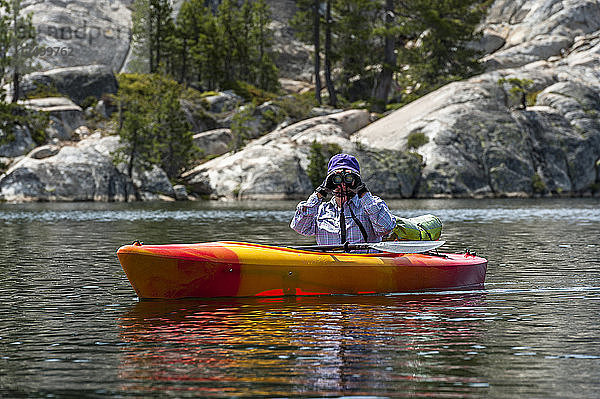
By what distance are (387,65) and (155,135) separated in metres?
23.2

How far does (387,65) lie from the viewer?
78.6 m

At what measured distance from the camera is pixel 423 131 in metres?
68.1

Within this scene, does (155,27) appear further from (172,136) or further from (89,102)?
(172,136)

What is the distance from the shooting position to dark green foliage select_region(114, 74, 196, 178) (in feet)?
210

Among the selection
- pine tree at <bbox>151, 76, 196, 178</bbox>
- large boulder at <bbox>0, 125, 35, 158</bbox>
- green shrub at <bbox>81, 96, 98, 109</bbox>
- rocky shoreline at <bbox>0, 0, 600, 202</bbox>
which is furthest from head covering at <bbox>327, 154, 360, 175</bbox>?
green shrub at <bbox>81, 96, 98, 109</bbox>

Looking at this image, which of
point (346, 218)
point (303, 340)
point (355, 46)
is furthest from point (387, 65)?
point (303, 340)

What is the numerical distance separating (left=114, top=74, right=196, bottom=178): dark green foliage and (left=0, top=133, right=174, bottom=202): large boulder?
1100mm

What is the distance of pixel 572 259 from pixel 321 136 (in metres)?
49.8

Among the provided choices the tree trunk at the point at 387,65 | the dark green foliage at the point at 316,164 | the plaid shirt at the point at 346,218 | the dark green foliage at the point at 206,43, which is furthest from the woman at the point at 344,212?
the dark green foliage at the point at 206,43

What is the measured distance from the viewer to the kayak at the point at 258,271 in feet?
40.6

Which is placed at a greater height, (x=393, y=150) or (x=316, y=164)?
(x=393, y=150)

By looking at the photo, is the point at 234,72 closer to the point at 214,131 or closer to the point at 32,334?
the point at 214,131

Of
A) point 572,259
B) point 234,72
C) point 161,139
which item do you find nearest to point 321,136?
point 161,139

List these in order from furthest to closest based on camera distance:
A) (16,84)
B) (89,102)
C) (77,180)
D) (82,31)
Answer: (82,31) → (89,102) → (16,84) → (77,180)
